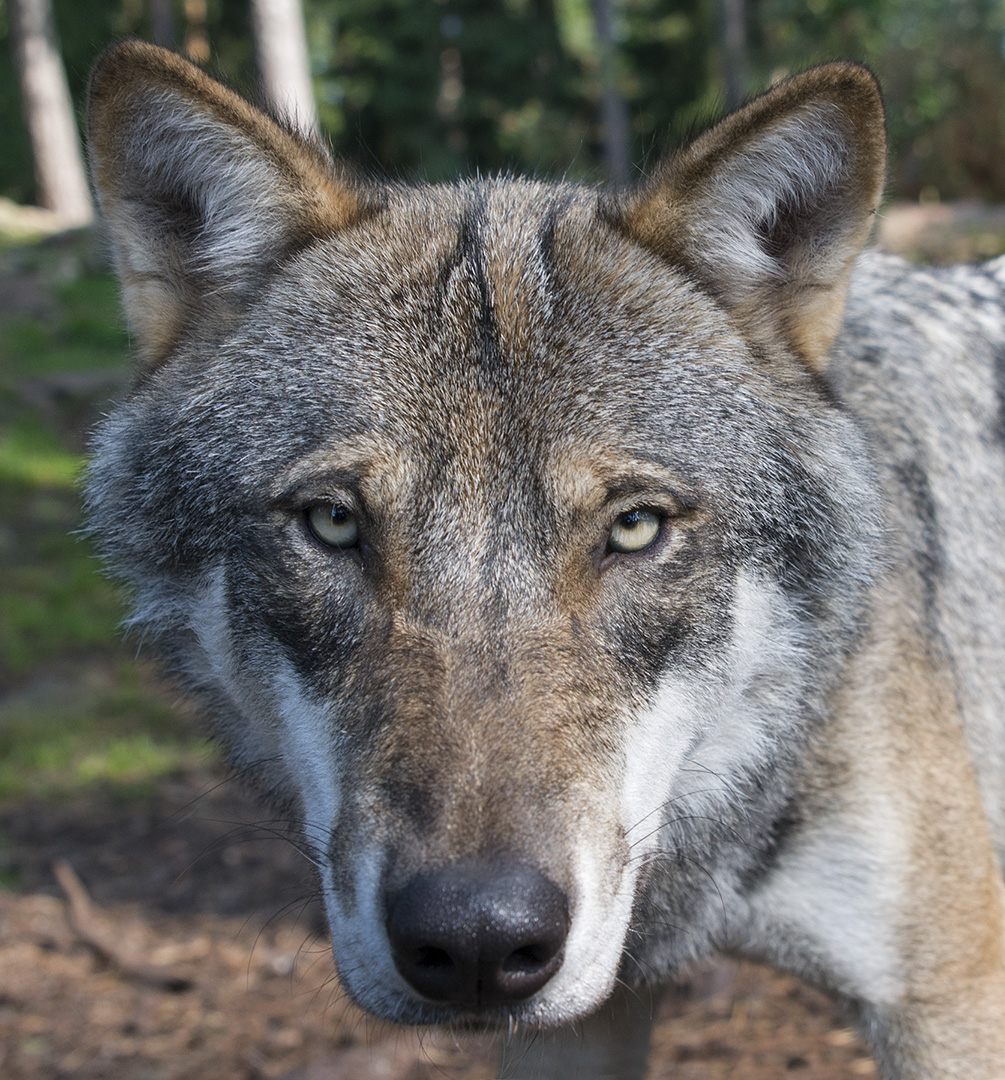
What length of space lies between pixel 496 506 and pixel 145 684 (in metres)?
5.04

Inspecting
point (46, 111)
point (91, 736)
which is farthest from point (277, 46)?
point (46, 111)

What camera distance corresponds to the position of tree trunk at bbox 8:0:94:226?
19016 millimetres

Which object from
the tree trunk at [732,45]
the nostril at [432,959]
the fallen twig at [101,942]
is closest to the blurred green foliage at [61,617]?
the fallen twig at [101,942]

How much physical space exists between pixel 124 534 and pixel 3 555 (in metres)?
5.68

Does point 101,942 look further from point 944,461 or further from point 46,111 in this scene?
point 46,111

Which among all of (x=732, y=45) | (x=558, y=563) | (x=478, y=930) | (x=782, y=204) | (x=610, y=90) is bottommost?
(x=478, y=930)

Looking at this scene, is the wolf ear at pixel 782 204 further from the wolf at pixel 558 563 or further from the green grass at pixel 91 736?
the green grass at pixel 91 736

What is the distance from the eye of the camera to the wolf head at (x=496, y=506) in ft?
6.42

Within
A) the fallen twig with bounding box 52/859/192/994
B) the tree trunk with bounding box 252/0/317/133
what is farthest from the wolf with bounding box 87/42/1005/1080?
the tree trunk with bounding box 252/0/317/133

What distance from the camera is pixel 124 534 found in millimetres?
2809

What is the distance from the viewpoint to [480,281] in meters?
2.47

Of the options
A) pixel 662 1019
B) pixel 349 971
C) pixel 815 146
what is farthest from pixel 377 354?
pixel 662 1019

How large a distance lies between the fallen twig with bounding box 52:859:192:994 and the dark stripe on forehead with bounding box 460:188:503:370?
3011mm

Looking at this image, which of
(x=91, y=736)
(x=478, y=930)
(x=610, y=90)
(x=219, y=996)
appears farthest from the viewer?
(x=610, y=90)
